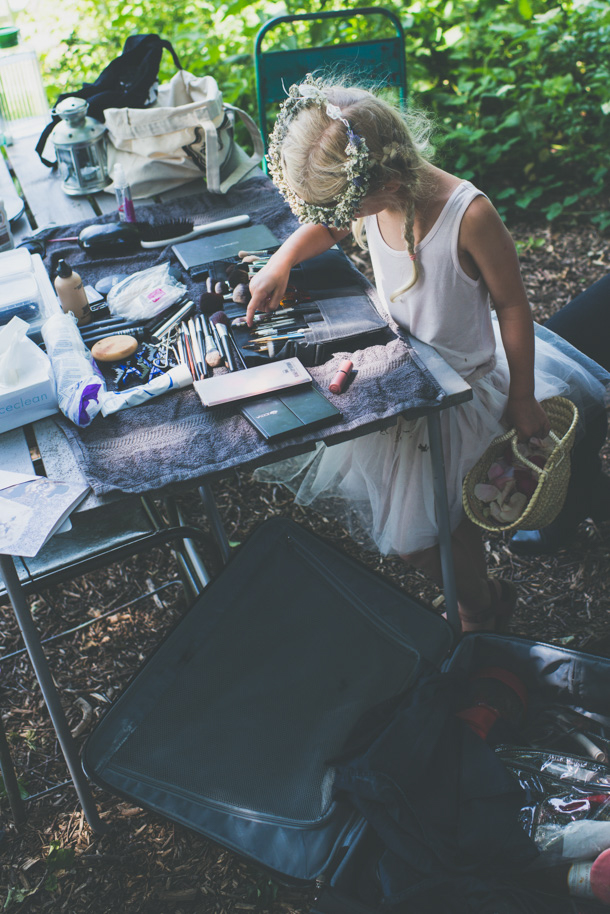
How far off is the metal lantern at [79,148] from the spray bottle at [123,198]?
0.25m

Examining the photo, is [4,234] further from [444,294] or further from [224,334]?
[444,294]

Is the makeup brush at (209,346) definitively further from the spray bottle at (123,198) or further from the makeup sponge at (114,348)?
the spray bottle at (123,198)

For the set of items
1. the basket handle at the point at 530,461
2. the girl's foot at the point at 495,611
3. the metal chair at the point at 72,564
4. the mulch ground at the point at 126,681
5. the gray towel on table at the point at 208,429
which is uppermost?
the gray towel on table at the point at 208,429

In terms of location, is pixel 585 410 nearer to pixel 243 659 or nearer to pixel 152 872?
pixel 243 659

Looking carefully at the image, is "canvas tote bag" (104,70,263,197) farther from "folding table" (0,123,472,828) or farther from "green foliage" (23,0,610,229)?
"green foliage" (23,0,610,229)

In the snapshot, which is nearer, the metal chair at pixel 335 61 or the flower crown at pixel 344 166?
the flower crown at pixel 344 166

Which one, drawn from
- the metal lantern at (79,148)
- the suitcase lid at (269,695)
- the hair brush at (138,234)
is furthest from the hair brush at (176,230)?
the suitcase lid at (269,695)

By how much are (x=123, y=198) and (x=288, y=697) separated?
1.40m

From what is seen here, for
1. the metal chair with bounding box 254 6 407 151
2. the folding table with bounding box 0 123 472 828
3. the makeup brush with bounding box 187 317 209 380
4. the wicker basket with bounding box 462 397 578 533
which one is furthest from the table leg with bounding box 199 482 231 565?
the metal chair with bounding box 254 6 407 151

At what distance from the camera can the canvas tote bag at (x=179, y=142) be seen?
2.12m

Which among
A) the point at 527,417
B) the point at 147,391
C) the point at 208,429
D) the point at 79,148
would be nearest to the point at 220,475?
the point at 208,429

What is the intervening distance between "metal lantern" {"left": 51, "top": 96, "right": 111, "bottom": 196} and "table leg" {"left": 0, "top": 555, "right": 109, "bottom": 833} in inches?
56.8

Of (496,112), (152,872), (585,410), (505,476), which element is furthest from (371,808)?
(496,112)

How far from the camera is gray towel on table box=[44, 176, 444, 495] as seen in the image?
130cm
